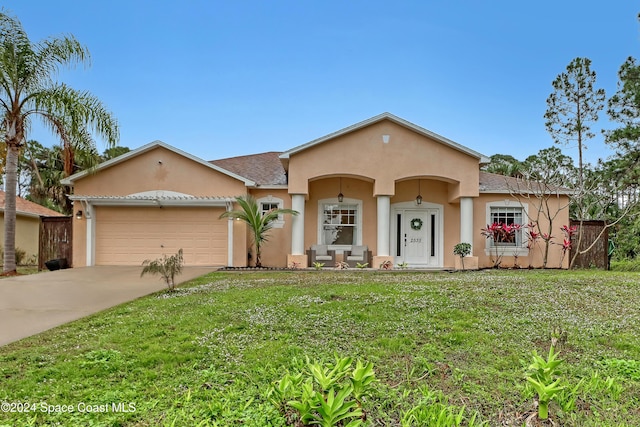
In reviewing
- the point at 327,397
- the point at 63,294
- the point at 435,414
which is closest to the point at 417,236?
the point at 63,294

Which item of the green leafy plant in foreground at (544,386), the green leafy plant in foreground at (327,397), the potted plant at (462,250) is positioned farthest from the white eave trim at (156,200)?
the green leafy plant in foreground at (544,386)

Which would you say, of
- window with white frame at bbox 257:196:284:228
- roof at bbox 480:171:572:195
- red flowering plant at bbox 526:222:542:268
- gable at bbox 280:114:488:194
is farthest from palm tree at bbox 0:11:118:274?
red flowering plant at bbox 526:222:542:268

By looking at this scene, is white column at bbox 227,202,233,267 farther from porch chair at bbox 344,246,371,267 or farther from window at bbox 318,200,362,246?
porch chair at bbox 344,246,371,267

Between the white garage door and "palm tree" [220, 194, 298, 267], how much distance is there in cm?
104

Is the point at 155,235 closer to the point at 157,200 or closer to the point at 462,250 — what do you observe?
the point at 157,200

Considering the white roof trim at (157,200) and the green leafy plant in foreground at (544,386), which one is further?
the white roof trim at (157,200)

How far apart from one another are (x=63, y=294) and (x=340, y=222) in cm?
978

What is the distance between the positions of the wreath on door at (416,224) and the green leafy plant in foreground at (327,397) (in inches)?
514

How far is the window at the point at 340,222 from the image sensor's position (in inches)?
610

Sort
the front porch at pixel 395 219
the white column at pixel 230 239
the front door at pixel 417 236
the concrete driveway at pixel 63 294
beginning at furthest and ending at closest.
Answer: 1. the front door at pixel 417 236
2. the front porch at pixel 395 219
3. the white column at pixel 230 239
4. the concrete driveway at pixel 63 294

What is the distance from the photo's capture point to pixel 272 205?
15008 mm

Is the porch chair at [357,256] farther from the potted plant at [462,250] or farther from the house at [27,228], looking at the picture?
the house at [27,228]

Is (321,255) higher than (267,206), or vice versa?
(267,206)

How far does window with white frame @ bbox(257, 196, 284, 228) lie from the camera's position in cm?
1476
